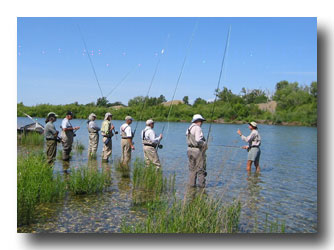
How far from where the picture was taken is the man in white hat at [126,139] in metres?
9.43

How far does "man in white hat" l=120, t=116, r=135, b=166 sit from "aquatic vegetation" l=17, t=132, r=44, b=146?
6153 mm

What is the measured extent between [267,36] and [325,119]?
6.28ft

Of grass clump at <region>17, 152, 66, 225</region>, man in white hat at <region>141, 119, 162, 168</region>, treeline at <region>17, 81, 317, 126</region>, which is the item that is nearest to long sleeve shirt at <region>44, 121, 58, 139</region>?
treeline at <region>17, 81, 317, 126</region>

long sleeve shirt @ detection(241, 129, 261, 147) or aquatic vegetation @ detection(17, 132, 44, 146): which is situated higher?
long sleeve shirt @ detection(241, 129, 261, 147)

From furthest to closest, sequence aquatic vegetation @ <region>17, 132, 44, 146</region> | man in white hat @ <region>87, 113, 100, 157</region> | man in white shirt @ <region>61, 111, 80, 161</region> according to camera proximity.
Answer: aquatic vegetation @ <region>17, 132, 44, 146</region>, man in white hat @ <region>87, 113, 100, 157</region>, man in white shirt @ <region>61, 111, 80, 161</region>

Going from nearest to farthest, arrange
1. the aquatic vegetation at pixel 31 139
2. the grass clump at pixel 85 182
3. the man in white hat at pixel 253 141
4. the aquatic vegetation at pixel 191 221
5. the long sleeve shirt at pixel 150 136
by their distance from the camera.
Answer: the aquatic vegetation at pixel 191 221, the grass clump at pixel 85 182, the long sleeve shirt at pixel 150 136, the man in white hat at pixel 253 141, the aquatic vegetation at pixel 31 139

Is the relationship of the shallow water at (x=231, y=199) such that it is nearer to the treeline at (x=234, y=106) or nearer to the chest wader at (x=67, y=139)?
the chest wader at (x=67, y=139)

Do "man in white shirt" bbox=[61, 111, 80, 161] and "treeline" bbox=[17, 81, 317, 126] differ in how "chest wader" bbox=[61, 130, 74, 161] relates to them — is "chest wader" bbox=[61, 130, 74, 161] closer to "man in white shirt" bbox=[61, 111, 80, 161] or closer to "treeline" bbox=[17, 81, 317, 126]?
"man in white shirt" bbox=[61, 111, 80, 161]

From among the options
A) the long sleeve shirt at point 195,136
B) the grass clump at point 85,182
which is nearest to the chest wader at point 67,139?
the grass clump at point 85,182

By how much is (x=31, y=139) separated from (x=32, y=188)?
9.36 metres

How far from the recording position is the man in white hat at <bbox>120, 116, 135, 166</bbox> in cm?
943

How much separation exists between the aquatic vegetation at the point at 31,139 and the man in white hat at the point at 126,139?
20.2ft

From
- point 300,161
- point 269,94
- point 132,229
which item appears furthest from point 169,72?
point 300,161
